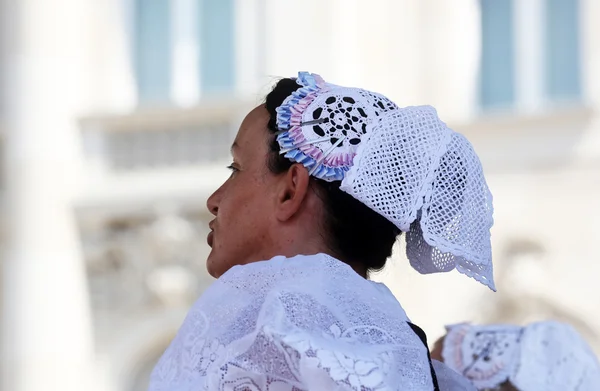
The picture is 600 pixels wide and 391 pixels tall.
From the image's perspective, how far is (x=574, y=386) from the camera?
149 inches

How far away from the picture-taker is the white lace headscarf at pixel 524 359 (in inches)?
151

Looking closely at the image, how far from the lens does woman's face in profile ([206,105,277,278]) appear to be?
2230 millimetres

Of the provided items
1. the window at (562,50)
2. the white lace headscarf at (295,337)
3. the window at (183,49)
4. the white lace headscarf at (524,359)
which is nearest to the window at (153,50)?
the window at (183,49)

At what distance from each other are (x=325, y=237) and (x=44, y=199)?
7412mm

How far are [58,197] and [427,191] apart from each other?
7465 millimetres

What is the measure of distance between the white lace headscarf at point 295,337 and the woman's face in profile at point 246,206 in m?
0.12

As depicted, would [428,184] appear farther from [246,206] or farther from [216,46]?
[216,46]

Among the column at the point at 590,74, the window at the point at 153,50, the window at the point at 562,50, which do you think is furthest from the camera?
the window at the point at 153,50

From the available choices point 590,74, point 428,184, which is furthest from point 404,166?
point 590,74

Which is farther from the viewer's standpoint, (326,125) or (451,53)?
(451,53)

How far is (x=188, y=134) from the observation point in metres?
9.22

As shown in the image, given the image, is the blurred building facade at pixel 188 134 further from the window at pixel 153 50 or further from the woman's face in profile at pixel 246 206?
the woman's face in profile at pixel 246 206

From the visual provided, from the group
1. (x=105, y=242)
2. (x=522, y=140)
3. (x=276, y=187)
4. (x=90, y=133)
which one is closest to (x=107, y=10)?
(x=90, y=133)

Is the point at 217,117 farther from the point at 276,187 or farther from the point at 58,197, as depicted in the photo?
the point at 276,187
